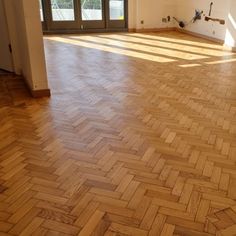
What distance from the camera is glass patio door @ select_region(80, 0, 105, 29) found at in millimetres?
8469

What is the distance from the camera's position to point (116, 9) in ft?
28.4

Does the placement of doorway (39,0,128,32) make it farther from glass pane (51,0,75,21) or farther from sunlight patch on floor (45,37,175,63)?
sunlight patch on floor (45,37,175,63)

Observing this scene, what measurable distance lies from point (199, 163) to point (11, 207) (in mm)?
1384

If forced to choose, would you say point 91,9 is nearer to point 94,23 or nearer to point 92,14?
point 92,14

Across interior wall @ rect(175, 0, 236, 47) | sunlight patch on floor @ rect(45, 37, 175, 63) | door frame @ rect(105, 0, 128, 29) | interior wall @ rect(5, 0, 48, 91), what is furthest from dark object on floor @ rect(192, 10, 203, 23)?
interior wall @ rect(5, 0, 48, 91)

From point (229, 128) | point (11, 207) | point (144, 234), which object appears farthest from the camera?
point (229, 128)

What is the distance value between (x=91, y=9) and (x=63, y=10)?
73 cm

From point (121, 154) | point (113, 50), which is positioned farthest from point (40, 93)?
point (113, 50)

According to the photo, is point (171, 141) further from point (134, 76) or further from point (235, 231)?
point (134, 76)

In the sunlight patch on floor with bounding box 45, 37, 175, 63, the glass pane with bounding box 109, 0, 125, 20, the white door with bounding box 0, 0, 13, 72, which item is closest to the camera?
the white door with bounding box 0, 0, 13, 72

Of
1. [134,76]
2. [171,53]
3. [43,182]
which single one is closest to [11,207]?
[43,182]

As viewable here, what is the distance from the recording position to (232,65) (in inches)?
209

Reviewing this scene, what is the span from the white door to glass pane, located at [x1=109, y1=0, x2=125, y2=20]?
171 inches

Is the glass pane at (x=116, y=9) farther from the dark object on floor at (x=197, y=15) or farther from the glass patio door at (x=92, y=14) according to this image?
the dark object on floor at (x=197, y=15)
